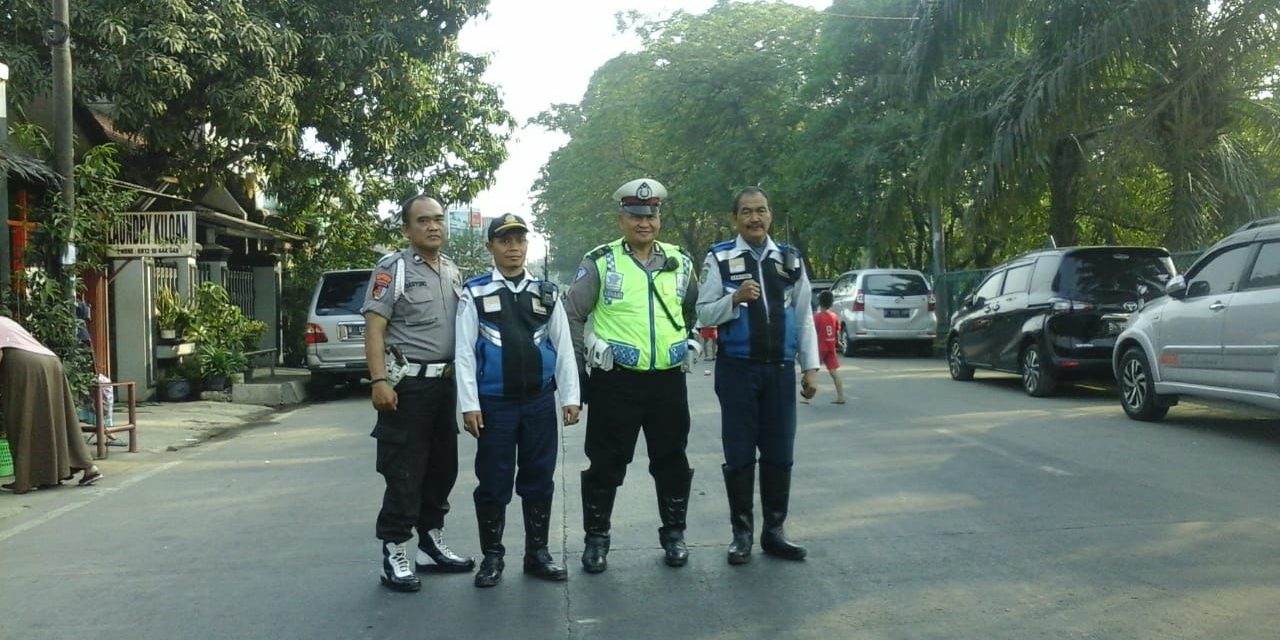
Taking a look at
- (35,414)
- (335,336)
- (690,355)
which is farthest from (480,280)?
(335,336)

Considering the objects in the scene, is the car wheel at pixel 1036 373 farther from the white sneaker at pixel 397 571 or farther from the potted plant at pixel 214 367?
the potted plant at pixel 214 367

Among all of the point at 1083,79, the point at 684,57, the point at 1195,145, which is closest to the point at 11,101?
the point at 1083,79

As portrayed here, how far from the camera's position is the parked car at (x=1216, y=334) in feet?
30.0

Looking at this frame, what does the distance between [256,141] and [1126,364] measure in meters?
12.5

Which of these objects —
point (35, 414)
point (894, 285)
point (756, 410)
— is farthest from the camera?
point (894, 285)

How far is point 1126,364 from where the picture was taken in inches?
438

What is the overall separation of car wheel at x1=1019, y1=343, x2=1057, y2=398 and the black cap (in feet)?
29.5

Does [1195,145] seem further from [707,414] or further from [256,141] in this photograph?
[256,141]

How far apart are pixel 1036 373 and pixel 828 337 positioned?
7.68 feet

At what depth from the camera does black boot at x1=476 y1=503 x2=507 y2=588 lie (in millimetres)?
5438

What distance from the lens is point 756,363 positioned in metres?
5.71

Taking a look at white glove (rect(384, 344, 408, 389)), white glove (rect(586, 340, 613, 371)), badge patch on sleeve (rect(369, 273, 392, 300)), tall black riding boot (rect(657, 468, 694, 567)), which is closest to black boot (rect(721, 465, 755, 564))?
tall black riding boot (rect(657, 468, 694, 567))

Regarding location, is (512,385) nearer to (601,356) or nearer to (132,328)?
(601,356)

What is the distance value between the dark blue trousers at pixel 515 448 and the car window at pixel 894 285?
52.6ft
